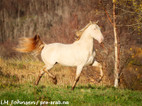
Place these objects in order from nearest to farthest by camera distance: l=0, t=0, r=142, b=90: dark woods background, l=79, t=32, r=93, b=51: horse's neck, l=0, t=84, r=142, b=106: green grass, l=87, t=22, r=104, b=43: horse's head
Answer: l=0, t=84, r=142, b=106: green grass
l=87, t=22, r=104, b=43: horse's head
l=79, t=32, r=93, b=51: horse's neck
l=0, t=0, r=142, b=90: dark woods background

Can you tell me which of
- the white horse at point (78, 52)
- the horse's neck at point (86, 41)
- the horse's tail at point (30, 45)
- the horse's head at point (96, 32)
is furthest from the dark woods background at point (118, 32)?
the horse's tail at point (30, 45)

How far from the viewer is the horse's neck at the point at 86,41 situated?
7.54 meters

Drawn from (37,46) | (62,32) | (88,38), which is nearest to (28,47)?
(37,46)

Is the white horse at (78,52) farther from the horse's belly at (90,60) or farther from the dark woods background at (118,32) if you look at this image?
the dark woods background at (118,32)

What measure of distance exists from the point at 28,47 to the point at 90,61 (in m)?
2.29

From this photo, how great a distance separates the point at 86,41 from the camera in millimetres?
7586

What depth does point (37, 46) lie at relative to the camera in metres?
8.35

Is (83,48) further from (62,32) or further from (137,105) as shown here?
(62,32)

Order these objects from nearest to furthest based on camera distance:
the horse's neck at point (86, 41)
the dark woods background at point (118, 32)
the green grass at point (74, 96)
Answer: the green grass at point (74, 96) → the horse's neck at point (86, 41) → the dark woods background at point (118, 32)

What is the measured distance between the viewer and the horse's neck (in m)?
7.54

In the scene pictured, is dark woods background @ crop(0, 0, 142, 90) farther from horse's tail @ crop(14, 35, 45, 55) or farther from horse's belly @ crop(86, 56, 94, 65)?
horse's tail @ crop(14, 35, 45, 55)

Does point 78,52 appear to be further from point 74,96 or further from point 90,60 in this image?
point 74,96

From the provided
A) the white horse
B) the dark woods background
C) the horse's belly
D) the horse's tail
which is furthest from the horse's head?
the horse's tail

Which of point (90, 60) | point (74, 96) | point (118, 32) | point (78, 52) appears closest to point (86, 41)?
point (78, 52)
